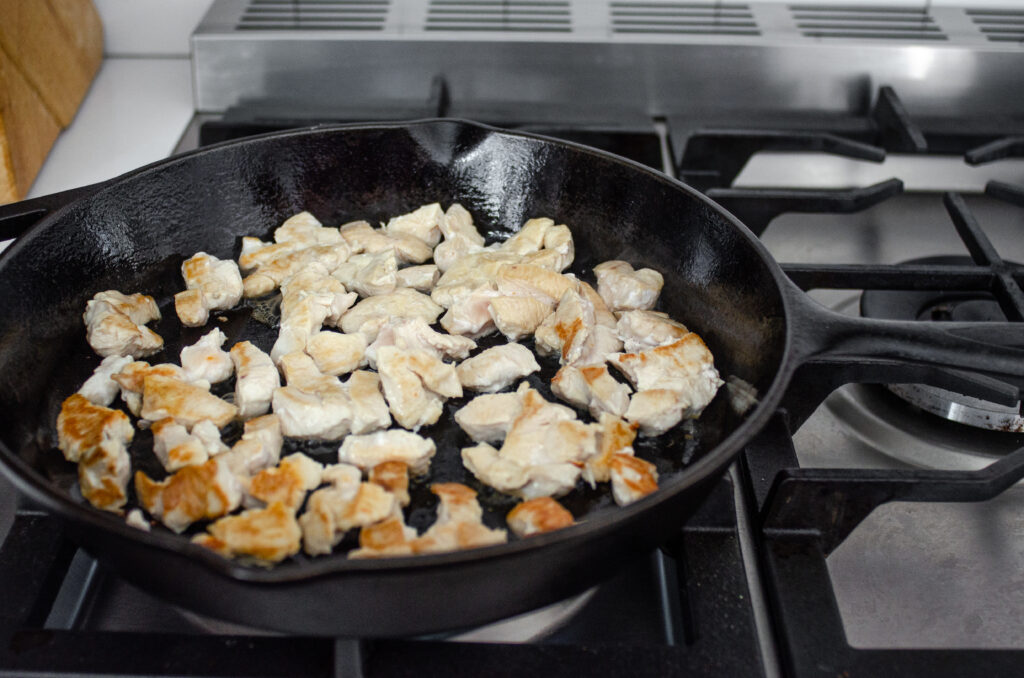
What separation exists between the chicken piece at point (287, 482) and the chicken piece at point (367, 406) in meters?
0.09

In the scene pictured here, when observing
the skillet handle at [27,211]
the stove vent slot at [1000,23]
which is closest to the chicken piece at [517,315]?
the skillet handle at [27,211]

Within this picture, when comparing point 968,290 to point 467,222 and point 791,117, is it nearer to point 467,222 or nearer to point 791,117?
point 791,117

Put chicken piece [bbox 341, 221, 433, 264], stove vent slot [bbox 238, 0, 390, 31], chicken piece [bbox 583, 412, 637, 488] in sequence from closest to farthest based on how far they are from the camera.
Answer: chicken piece [bbox 583, 412, 637, 488] < chicken piece [bbox 341, 221, 433, 264] < stove vent slot [bbox 238, 0, 390, 31]

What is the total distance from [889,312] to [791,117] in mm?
535

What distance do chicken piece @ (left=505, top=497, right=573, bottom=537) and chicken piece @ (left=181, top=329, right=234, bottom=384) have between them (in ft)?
1.27

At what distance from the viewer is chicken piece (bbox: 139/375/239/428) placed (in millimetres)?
928

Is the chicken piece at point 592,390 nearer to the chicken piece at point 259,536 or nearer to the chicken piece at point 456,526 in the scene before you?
the chicken piece at point 456,526

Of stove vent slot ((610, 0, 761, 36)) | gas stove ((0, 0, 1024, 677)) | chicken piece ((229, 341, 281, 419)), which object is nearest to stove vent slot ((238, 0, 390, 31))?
gas stove ((0, 0, 1024, 677))

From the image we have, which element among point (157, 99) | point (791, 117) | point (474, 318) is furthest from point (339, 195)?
point (791, 117)

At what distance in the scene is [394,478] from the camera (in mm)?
854

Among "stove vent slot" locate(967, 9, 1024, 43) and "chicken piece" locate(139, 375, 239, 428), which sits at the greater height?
"stove vent slot" locate(967, 9, 1024, 43)

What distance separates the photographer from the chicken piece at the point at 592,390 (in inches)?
38.0

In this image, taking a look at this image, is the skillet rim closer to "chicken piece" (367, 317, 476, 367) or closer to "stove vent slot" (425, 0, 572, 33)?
"chicken piece" (367, 317, 476, 367)

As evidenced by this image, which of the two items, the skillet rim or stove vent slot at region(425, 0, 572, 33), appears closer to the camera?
the skillet rim
